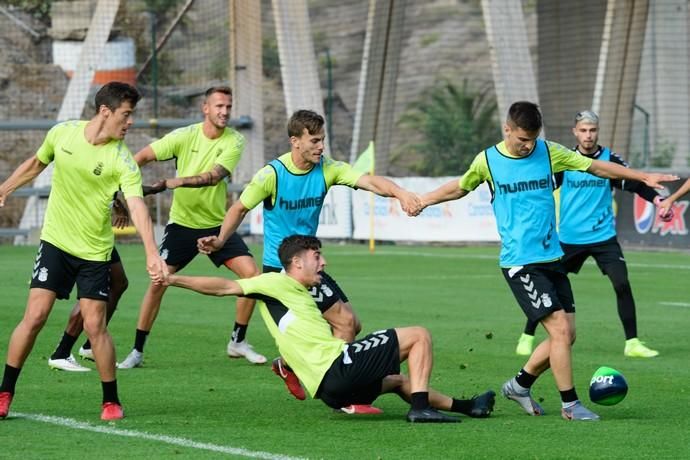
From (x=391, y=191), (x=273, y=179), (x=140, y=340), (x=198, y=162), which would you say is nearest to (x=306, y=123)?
(x=273, y=179)

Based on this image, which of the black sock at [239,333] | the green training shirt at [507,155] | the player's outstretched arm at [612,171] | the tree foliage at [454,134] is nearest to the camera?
the green training shirt at [507,155]

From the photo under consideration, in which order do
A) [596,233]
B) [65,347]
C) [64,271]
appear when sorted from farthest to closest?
[596,233] → [65,347] → [64,271]

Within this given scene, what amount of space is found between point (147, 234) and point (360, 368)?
5.11 feet

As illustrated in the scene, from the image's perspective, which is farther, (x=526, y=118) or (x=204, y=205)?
(x=204, y=205)

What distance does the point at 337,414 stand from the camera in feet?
31.3

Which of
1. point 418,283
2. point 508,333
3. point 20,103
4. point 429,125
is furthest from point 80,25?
→ point 508,333

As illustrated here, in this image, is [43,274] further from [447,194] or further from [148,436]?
[447,194]

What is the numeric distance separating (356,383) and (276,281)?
2.70 feet

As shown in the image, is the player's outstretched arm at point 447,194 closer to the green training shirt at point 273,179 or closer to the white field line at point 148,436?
the green training shirt at point 273,179

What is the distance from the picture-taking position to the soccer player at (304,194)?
10.4 m

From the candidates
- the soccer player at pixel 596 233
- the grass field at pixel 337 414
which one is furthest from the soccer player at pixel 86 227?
the soccer player at pixel 596 233

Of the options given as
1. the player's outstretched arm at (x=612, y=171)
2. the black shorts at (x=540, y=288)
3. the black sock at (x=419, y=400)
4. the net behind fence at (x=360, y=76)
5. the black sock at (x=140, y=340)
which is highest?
the net behind fence at (x=360, y=76)

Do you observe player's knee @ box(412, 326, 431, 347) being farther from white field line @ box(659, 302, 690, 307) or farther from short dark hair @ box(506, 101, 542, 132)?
white field line @ box(659, 302, 690, 307)

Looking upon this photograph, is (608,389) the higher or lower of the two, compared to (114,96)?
lower
